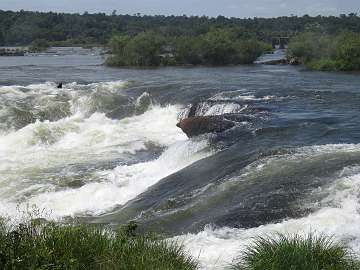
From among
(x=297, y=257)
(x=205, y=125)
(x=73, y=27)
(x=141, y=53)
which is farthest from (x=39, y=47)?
(x=297, y=257)

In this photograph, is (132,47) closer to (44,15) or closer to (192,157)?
(192,157)

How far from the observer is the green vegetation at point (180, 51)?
5653 cm

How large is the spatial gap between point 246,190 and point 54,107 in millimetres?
17191

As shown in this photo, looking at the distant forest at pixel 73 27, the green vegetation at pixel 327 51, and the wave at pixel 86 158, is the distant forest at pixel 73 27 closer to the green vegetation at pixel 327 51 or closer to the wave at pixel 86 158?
the green vegetation at pixel 327 51

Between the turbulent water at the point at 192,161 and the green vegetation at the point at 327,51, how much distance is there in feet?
50.6

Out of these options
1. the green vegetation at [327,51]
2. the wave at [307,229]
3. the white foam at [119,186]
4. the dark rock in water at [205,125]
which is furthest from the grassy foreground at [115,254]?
the green vegetation at [327,51]

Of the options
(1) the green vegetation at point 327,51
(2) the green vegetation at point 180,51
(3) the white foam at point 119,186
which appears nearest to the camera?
(3) the white foam at point 119,186

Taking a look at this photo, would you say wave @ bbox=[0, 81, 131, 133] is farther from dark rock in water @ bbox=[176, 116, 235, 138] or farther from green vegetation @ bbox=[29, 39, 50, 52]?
green vegetation @ bbox=[29, 39, 50, 52]

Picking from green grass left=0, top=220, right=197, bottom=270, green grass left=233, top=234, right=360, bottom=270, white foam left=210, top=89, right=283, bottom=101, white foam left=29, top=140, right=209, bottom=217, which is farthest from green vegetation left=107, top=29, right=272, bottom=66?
green grass left=233, top=234, right=360, bottom=270

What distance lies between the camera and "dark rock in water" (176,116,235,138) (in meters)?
19.4

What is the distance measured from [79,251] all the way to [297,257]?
2.72 meters

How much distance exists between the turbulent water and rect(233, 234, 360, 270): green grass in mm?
1173

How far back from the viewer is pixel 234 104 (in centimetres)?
2356

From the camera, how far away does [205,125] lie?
19.9 metres
